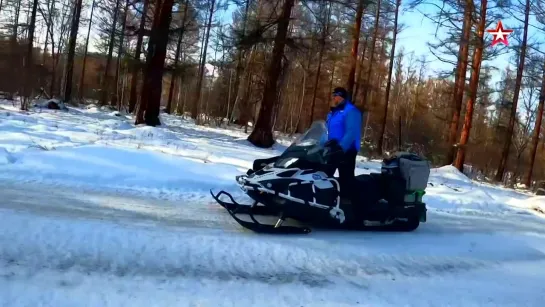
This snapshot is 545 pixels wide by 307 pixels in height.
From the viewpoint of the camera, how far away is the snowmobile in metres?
6.06

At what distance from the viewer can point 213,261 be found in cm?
467

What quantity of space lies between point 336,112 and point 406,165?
1.37 metres

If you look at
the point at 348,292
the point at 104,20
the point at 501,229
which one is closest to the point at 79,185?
the point at 348,292

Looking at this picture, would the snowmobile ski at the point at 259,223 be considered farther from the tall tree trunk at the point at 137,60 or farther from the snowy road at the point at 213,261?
the tall tree trunk at the point at 137,60

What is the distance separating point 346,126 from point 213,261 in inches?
106

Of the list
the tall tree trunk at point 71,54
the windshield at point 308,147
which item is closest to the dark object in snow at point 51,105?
the tall tree trunk at point 71,54

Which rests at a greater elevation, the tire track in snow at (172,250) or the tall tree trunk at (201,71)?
the tall tree trunk at (201,71)

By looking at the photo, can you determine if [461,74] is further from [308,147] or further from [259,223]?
[259,223]

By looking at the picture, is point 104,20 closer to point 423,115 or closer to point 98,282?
point 423,115

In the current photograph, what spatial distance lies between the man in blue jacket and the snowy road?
2.81 ft

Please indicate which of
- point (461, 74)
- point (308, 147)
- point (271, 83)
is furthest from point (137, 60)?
point (461, 74)

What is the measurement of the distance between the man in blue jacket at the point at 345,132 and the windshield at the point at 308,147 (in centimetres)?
13

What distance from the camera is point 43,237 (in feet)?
15.4

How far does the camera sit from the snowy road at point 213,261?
3.84m
